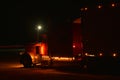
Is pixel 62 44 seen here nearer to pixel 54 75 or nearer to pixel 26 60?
pixel 54 75

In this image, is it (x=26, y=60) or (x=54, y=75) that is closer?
(x=54, y=75)

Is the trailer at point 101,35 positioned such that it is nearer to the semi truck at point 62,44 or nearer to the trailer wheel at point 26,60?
the semi truck at point 62,44

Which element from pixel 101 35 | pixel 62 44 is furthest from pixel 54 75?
pixel 101 35

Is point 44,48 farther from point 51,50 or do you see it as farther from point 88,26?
point 88,26

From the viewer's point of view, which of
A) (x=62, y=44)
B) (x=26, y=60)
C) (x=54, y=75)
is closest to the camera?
(x=54, y=75)

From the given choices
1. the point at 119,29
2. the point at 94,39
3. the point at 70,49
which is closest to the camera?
the point at 119,29

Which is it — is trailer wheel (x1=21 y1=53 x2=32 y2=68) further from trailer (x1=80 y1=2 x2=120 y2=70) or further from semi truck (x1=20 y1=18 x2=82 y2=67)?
trailer (x1=80 y1=2 x2=120 y2=70)

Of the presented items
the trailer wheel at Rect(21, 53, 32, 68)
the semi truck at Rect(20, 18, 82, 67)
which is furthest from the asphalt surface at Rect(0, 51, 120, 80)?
the trailer wheel at Rect(21, 53, 32, 68)

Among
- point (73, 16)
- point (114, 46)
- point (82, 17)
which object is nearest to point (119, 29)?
point (114, 46)

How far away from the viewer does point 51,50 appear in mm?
21578

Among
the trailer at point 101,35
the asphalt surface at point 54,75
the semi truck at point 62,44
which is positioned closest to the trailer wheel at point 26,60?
the semi truck at point 62,44

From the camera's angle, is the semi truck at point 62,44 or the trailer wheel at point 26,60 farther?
the trailer wheel at point 26,60

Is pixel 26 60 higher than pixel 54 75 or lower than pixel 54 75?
higher

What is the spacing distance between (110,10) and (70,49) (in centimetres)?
417
